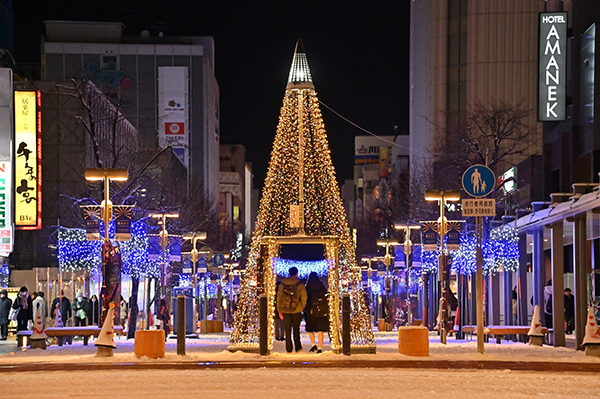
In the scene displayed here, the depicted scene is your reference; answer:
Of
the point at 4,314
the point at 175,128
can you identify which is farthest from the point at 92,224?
the point at 175,128

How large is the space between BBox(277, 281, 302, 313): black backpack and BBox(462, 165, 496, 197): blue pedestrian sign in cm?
413

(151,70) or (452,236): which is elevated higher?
(151,70)

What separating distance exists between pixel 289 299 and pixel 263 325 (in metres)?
0.73

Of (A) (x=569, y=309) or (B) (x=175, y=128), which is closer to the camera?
(A) (x=569, y=309)

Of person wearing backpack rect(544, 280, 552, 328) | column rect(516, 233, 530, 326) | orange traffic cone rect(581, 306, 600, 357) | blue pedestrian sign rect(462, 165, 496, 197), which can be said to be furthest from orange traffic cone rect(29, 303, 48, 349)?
person wearing backpack rect(544, 280, 552, 328)

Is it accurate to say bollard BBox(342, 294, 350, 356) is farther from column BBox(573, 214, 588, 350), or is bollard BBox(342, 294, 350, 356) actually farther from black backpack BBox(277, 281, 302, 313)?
column BBox(573, 214, 588, 350)

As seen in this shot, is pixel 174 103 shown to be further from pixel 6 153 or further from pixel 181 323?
A: pixel 181 323

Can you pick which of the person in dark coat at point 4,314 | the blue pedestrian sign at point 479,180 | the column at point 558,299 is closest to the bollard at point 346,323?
the blue pedestrian sign at point 479,180

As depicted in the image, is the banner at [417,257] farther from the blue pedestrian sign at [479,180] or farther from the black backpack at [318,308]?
the black backpack at [318,308]

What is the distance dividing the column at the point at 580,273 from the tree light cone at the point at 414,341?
5502 millimetres

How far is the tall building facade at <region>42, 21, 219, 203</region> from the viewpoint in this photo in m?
127

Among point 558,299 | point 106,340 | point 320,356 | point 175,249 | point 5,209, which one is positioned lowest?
point 320,356

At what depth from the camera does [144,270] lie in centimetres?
4825

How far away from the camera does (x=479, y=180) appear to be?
22.1 metres
